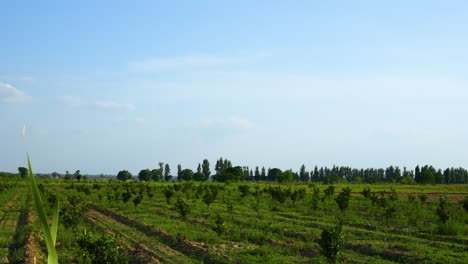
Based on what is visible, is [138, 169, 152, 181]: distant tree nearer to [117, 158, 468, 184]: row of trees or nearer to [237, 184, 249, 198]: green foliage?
[117, 158, 468, 184]: row of trees

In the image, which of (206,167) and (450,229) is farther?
(206,167)

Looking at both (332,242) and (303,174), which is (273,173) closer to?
(303,174)

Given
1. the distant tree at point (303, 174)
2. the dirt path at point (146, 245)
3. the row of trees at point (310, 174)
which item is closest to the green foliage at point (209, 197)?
the dirt path at point (146, 245)

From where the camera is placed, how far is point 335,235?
1402 centimetres

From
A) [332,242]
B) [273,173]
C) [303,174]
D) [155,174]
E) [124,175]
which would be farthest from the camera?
[303,174]

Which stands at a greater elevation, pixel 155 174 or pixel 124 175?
pixel 155 174

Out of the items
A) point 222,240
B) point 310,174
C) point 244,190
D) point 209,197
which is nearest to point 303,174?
point 310,174

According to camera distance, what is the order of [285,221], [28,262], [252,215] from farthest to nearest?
1. [252,215]
2. [285,221]
3. [28,262]

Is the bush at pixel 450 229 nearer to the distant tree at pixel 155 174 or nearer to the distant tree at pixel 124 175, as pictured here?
the distant tree at pixel 155 174

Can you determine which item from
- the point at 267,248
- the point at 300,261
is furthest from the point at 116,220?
the point at 300,261

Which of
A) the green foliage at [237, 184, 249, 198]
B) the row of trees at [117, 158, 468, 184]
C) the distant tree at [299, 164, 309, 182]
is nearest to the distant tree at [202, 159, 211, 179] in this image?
the row of trees at [117, 158, 468, 184]

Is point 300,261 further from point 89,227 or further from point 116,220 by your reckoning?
point 116,220

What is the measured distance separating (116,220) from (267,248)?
15.5m

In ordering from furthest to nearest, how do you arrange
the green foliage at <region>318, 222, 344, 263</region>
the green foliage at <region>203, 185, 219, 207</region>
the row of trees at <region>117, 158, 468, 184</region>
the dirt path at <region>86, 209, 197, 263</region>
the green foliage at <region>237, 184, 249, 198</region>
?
the row of trees at <region>117, 158, 468, 184</region> → the green foliage at <region>237, 184, 249, 198</region> → the green foliage at <region>203, 185, 219, 207</region> → the dirt path at <region>86, 209, 197, 263</region> → the green foliage at <region>318, 222, 344, 263</region>
